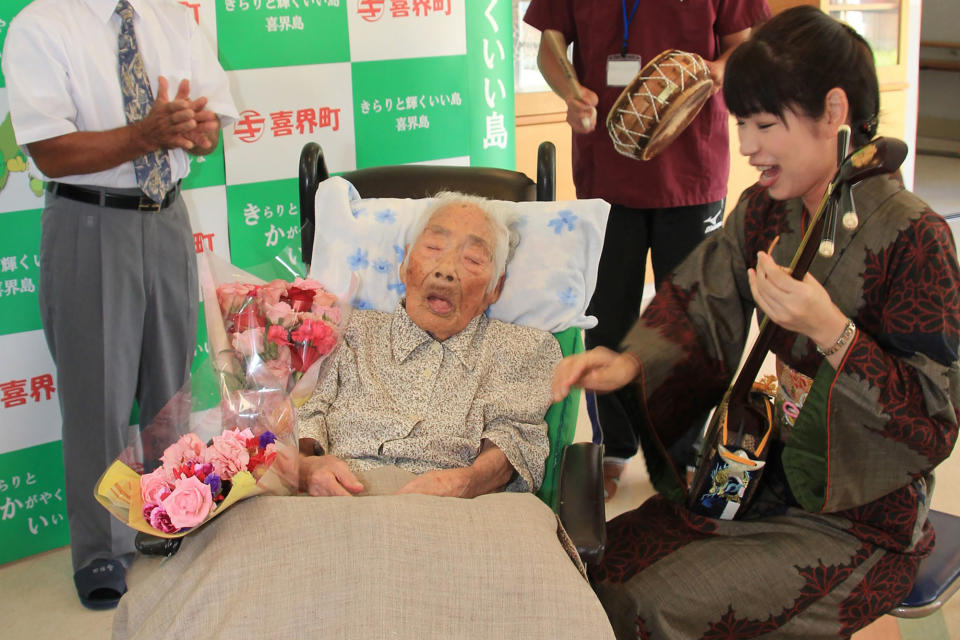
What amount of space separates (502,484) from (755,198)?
0.74 metres

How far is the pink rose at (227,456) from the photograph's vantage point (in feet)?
4.67

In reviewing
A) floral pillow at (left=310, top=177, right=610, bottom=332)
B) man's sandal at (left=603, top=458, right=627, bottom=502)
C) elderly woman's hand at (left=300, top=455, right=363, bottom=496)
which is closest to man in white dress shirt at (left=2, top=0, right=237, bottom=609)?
floral pillow at (left=310, top=177, right=610, bottom=332)

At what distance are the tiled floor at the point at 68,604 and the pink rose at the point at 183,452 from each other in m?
1.21

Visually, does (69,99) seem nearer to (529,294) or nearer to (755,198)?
(529,294)

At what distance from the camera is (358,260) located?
2186 mm

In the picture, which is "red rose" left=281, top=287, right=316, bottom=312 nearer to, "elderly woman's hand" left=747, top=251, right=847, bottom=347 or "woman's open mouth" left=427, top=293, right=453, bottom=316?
"woman's open mouth" left=427, top=293, right=453, bottom=316

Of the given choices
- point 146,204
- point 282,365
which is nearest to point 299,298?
point 282,365

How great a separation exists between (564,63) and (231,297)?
145cm

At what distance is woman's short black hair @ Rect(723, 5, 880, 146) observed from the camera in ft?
4.91

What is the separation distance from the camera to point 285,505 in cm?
145

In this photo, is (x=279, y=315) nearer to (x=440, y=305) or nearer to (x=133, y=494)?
(x=440, y=305)

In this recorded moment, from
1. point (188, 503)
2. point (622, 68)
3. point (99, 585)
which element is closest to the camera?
point (188, 503)

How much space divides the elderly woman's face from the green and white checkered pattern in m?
0.85

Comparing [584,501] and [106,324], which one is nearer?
[584,501]
